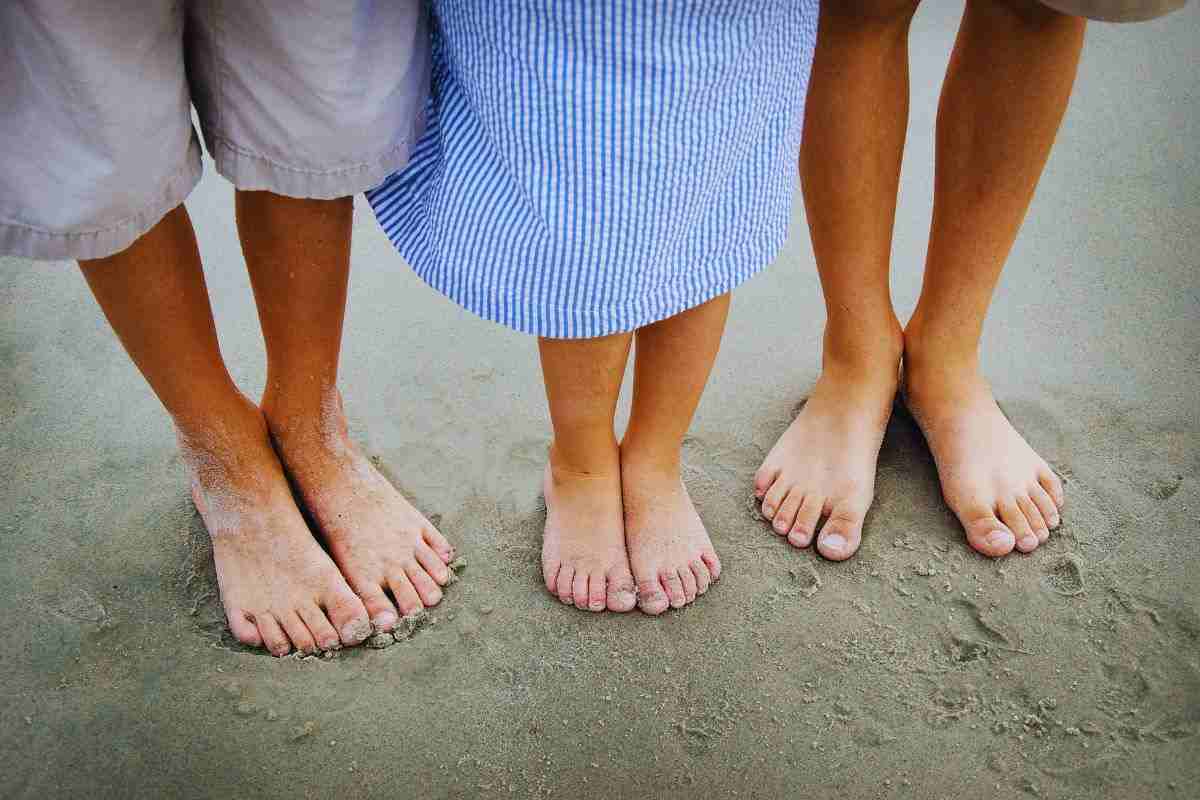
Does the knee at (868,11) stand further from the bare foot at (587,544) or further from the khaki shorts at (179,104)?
the bare foot at (587,544)

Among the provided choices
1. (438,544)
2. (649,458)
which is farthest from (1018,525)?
(438,544)

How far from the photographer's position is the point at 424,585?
3.86 feet

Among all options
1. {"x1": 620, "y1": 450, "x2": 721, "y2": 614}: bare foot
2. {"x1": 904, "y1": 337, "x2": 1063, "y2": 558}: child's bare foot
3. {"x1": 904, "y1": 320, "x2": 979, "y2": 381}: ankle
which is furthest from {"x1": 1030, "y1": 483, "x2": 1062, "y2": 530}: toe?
{"x1": 620, "y1": 450, "x2": 721, "y2": 614}: bare foot

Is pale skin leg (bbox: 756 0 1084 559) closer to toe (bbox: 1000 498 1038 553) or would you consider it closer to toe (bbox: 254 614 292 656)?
toe (bbox: 1000 498 1038 553)

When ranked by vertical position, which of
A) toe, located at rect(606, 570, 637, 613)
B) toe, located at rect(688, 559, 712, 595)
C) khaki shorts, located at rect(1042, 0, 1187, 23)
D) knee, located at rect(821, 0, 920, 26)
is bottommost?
toe, located at rect(606, 570, 637, 613)

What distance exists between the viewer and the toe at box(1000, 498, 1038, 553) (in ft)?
4.02

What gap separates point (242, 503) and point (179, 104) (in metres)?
0.49

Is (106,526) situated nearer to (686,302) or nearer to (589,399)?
(589,399)

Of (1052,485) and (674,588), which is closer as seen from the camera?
(674,588)

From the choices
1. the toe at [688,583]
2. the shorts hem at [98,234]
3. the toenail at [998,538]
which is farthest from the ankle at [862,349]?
the shorts hem at [98,234]

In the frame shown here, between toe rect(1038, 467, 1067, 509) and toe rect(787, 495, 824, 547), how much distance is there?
30cm

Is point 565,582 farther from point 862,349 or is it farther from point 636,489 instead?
point 862,349

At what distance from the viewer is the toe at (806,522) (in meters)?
1.24

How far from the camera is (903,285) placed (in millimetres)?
1641
